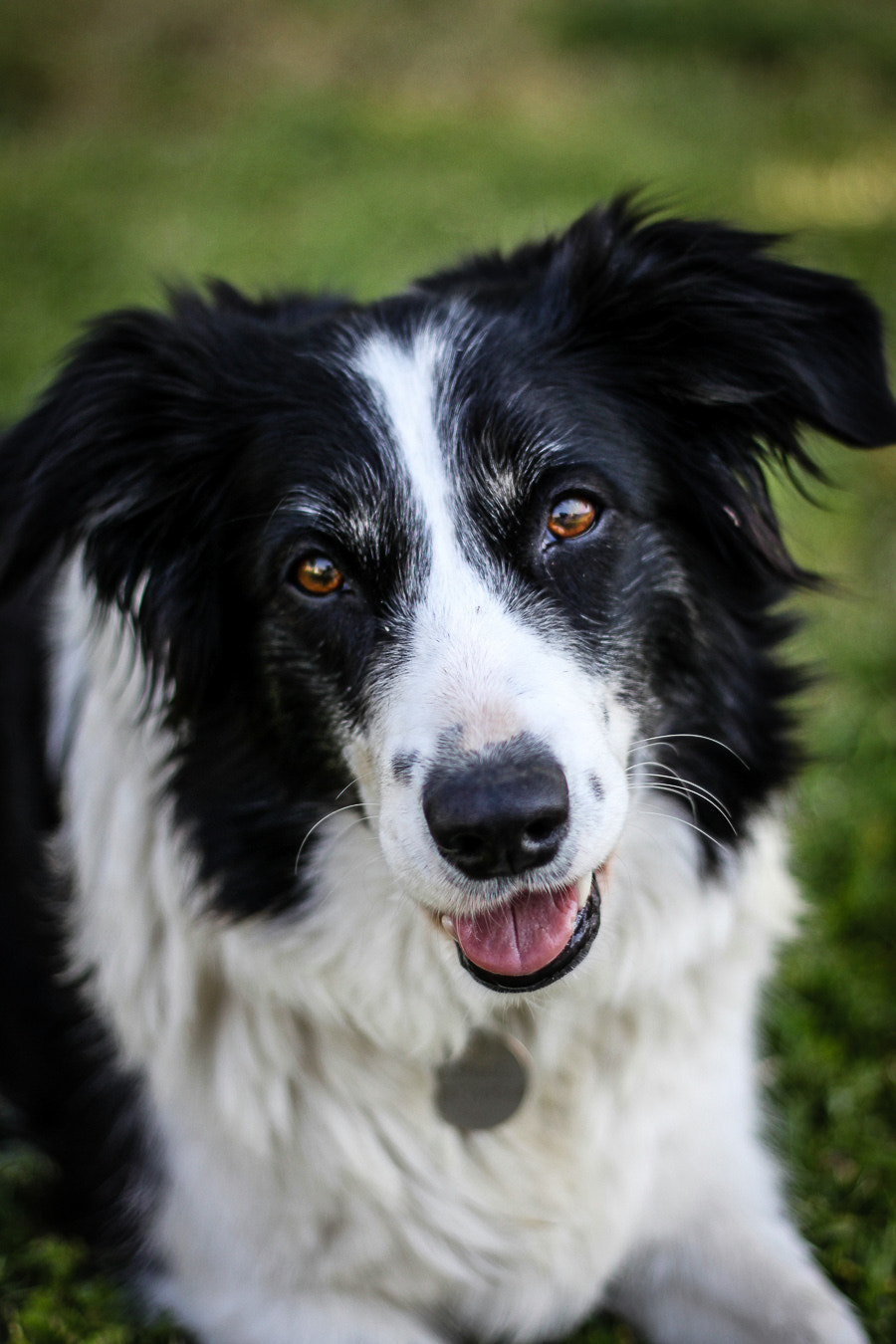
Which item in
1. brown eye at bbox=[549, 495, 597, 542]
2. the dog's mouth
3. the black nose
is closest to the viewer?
the black nose

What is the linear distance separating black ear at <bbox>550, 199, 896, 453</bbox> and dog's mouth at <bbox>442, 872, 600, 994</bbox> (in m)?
1.00

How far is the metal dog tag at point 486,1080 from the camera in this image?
7.77 feet

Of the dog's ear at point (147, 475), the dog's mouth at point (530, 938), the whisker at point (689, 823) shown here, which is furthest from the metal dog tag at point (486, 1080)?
the dog's ear at point (147, 475)

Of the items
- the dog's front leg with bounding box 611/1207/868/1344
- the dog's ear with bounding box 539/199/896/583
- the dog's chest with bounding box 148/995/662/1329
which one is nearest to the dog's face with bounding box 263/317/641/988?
the dog's ear with bounding box 539/199/896/583

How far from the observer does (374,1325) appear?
7.70ft

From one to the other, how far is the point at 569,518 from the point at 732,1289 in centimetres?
162

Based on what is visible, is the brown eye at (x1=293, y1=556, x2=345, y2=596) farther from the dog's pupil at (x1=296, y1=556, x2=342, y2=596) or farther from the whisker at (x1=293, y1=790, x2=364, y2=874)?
the whisker at (x1=293, y1=790, x2=364, y2=874)

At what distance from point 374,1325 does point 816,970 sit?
162 centimetres

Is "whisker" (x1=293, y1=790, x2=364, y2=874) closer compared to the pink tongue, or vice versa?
the pink tongue

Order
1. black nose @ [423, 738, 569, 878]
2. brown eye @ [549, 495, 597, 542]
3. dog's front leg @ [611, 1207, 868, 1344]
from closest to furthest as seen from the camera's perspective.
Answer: black nose @ [423, 738, 569, 878]
brown eye @ [549, 495, 597, 542]
dog's front leg @ [611, 1207, 868, 1344]

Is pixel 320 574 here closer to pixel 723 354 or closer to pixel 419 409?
pixel 419 409

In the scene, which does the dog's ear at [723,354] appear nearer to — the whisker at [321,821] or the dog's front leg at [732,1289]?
the whisker at [321,821]

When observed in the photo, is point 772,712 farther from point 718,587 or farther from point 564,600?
point 564,600

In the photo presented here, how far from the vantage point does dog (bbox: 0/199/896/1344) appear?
2.16 m
